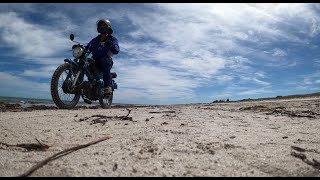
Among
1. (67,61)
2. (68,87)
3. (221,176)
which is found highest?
(67,61)

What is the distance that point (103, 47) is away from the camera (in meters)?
7.18

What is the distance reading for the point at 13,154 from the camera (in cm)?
228

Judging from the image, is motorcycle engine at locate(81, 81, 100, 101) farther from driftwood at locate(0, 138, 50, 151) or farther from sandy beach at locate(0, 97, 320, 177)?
driftwood at locate(0, 138, 50, 151)

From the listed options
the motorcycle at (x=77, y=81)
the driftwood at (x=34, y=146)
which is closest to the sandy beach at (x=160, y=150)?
the driftwood at (x=34, y=146)

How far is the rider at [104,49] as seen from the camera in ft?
23.4

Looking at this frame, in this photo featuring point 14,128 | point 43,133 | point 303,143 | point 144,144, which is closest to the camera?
point 144,144

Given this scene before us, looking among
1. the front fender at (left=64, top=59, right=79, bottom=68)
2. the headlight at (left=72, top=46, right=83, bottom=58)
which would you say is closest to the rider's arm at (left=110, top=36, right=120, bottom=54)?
the headlight at (left=72, top=46, right=83, bottom=58)

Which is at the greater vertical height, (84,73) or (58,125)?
(84,73)

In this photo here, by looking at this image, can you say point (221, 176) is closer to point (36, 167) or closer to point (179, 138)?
point (179, 138)

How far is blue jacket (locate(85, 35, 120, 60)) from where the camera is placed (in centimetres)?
707

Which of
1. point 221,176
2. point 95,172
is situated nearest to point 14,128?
point 95,172

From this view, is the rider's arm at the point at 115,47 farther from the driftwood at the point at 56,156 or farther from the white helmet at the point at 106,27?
the driftwood at the point at 56,156

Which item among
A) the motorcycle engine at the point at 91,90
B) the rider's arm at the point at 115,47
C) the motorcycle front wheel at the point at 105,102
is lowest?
the motorcycle front wheel at the point at 105,102

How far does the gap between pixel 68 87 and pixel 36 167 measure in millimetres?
5023
